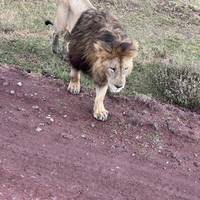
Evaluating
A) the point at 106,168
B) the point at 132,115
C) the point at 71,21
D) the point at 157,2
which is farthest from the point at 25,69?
the point at 157,2

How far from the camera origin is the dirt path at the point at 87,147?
6.16 m

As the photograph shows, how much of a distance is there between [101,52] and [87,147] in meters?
1.18

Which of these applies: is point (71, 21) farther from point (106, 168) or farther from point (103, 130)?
point (106, 168)

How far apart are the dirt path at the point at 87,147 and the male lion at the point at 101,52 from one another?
16.5 inches

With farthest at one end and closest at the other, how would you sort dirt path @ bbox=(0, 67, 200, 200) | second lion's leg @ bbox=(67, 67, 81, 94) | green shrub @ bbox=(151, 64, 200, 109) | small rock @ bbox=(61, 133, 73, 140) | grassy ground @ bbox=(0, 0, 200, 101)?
grassy ground @ bbox=(0, 0, 200, 101), green shrub @ bbox=(151, 64, 200, 109), second lion's leg @ bbox=(67, 67, 81, 94), small rock @ bbox=(61, 133, 73, 140), dirt path @ bbox=(0, 67, 200, 200)

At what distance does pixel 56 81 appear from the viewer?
28.2ft

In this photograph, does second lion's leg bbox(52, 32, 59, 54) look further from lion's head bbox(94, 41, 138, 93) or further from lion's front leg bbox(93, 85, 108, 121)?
lion's head bbox(94, 41, 138, 93)

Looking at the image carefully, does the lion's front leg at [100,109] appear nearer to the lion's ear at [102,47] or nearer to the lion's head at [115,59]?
the lion's head at [115,59]

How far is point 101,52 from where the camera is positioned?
6949 millimetres

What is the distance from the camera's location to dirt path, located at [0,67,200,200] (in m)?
6.16

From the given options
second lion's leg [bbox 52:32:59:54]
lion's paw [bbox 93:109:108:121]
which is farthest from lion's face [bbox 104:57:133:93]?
second lion's leg [bbox 52:32:59:54]

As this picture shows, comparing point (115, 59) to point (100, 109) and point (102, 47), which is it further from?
point (100, 109)

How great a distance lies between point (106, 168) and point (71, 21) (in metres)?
2.78

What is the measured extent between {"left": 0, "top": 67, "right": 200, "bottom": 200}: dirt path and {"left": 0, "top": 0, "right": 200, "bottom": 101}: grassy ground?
0.84 meters
